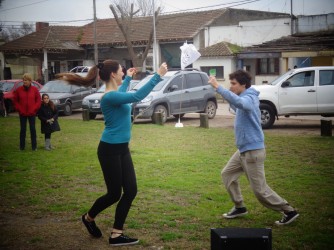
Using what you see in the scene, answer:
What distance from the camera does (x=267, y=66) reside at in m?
35.1

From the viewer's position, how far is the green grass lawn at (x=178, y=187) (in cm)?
539

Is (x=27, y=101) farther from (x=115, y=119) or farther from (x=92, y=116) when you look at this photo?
(x=92, y=116)

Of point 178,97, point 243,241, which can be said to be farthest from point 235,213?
point 178,97

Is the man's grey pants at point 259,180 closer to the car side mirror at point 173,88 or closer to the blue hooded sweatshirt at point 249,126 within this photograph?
the blue hooded sweatshirt at point 249,126

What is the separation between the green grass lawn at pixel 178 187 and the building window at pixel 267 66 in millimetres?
22061

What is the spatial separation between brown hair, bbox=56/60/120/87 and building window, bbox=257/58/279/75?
100 ft

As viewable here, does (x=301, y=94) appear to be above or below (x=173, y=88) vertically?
below

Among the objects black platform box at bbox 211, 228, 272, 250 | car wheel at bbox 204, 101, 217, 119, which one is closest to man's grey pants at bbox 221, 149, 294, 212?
black platform box at bbox 211, 228, 272, 250

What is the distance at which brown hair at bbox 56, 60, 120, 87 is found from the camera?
198 inches

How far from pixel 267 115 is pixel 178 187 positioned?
877 centimetres

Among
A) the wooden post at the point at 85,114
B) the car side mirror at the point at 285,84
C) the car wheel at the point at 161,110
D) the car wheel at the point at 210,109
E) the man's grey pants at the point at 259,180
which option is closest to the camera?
the man's grey pants at the point at 259,180

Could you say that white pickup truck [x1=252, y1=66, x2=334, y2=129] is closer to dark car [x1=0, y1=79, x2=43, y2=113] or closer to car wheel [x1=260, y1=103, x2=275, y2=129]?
car wheel [x1=260, y1=103, x2=275, y2=129]

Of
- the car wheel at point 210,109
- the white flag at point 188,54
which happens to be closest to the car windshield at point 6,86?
Result: the car wheel at point 210,109

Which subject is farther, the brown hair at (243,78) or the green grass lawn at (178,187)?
the brown hair at (243,78)
